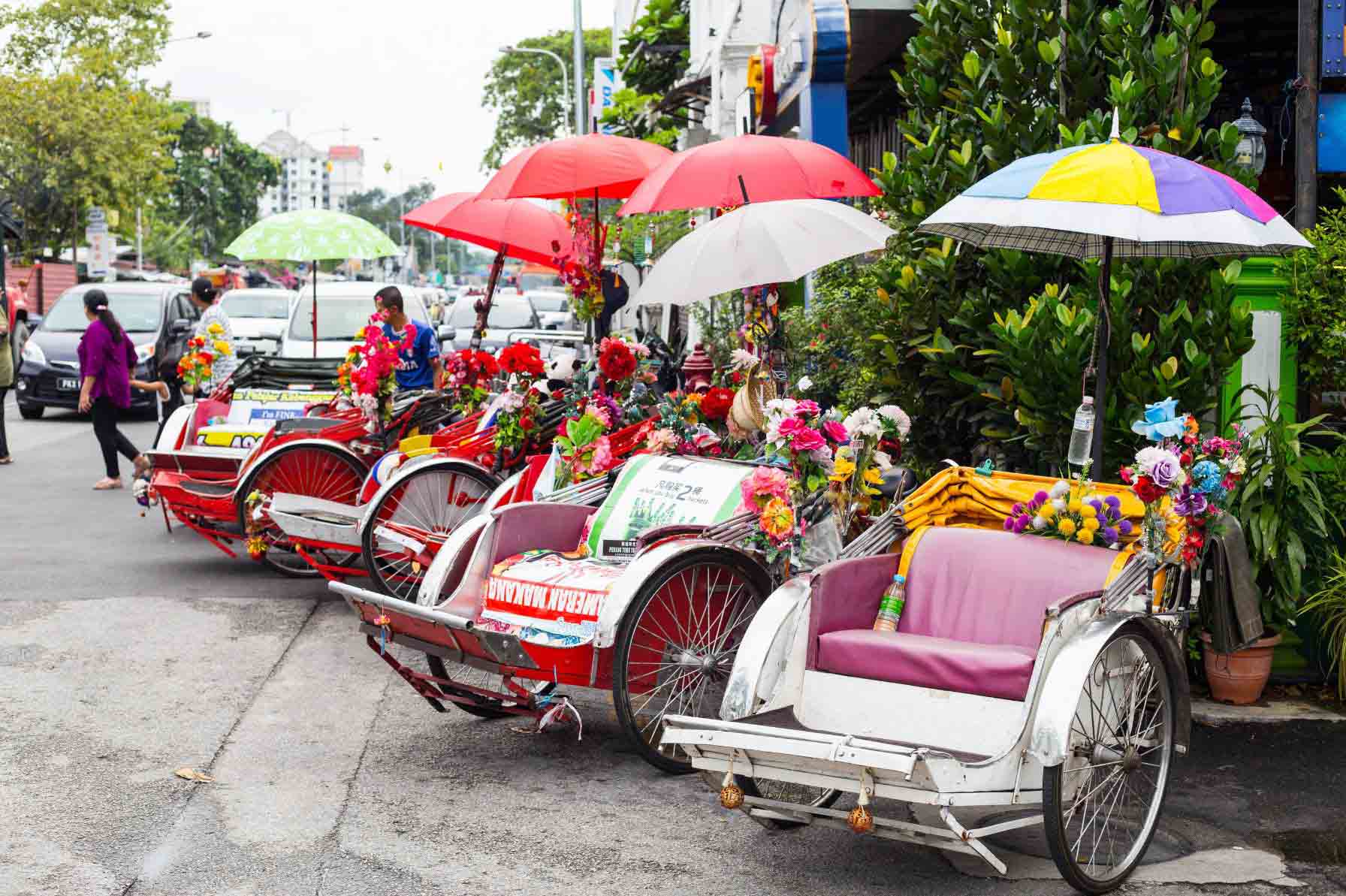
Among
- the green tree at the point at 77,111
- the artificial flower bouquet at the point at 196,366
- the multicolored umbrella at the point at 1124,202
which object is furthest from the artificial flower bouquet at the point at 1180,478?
the green tree at the point at 77,111

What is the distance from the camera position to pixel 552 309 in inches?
1335

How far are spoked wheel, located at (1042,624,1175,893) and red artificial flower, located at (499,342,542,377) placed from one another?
4521 mm

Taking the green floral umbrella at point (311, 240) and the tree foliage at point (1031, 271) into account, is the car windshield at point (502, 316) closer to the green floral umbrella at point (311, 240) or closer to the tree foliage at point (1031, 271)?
the green floral umbrella at point (311, 240)

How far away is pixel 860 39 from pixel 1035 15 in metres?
4.67

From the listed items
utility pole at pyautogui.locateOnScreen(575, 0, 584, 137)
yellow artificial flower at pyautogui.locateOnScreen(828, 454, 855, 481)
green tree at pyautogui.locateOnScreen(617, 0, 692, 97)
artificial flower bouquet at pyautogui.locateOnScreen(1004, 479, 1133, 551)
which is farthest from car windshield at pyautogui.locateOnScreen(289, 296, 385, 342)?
utility pole at pyautogui.locateOnScreen(575, 0, 584, 137)

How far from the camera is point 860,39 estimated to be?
38.5 feet

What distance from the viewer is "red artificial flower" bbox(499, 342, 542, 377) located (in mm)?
8680

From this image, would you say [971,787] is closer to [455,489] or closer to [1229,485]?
[1229,485]

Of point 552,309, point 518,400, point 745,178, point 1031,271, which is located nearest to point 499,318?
point 552,309

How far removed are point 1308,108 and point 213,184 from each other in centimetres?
7251

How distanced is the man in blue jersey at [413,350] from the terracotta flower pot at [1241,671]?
6.47 metres

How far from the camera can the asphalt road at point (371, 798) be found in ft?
15.8

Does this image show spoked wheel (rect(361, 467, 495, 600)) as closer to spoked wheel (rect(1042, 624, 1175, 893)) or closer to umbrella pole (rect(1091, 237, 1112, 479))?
umbrella pole (rect(1091, 237, 1112, 479))

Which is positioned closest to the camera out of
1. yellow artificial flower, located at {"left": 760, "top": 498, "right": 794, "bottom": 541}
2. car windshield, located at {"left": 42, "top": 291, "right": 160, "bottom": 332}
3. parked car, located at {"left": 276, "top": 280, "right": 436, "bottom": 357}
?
yellow artificial flower, located at {"left": 760, "top": 498, "right": 794, "bottom": 541}
